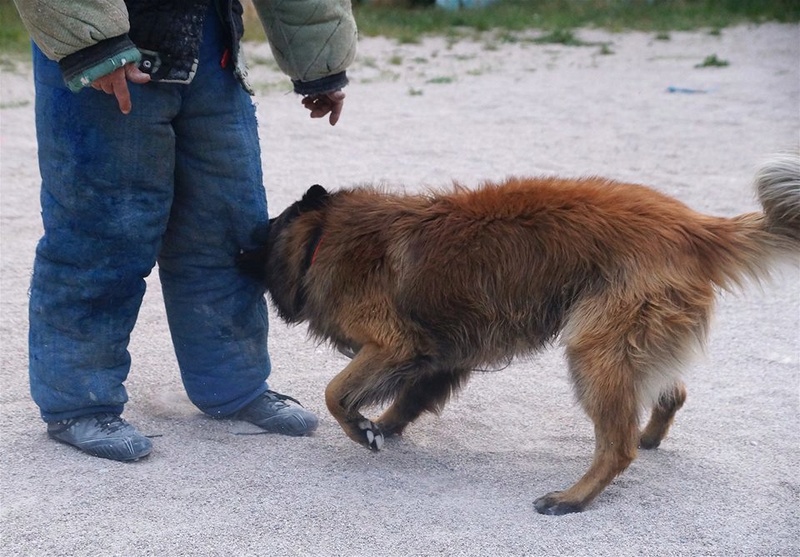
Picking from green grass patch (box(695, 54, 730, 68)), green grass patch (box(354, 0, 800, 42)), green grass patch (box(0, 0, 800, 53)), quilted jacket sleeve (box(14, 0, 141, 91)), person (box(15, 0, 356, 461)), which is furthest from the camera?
green grass patch (box(354, 0, 800, 42))

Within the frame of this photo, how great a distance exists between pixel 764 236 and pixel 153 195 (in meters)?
1.98

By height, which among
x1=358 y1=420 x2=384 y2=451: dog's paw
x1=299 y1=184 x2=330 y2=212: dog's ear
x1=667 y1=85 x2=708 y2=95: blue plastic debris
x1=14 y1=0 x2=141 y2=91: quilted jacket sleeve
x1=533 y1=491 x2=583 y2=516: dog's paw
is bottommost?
x1=667 y1=85 x2=708 y2=95: blue plastic debris

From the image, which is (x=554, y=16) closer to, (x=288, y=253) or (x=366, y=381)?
(x=288, y=253)

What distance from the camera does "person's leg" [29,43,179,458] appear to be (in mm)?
3094

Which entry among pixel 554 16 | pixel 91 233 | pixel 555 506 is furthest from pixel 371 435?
pixel 554 16

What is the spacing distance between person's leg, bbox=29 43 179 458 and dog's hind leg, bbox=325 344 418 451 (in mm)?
759

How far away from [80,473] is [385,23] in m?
13.1

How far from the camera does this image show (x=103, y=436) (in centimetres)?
335

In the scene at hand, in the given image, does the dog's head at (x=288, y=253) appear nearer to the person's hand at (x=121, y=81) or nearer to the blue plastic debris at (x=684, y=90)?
the person's hand at (x=121, y=81)

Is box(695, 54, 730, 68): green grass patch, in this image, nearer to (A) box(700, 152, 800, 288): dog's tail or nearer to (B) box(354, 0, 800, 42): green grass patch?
(B) box(354, 0, 800, 42): green grass patch

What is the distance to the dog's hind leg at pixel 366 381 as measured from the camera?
3.32 metres

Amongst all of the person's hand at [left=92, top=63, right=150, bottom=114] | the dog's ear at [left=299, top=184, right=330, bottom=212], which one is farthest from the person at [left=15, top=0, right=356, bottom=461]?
the dog's ear at [left=299, top=184, right=330, bottom=212]

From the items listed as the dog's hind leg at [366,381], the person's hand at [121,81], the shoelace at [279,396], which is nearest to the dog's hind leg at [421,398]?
the dog's hind leg at [366,381]

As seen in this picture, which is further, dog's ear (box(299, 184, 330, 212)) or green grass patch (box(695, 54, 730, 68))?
green grass patch (box(695, 54, 730, 68))
